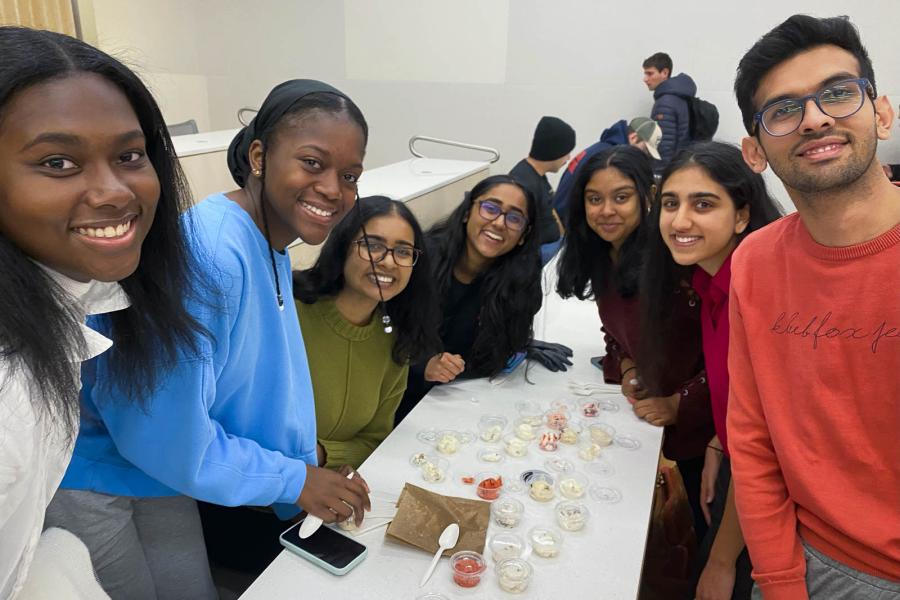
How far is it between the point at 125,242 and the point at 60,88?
21 centimetres

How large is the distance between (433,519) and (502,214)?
127 cm

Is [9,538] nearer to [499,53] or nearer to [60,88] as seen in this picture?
[60,88]

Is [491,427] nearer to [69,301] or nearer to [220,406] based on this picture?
[220,406]

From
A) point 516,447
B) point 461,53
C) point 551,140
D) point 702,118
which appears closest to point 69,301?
point 516,447

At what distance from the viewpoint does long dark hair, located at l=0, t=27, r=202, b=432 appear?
2.47 ft

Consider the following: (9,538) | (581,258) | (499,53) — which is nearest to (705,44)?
(499,53)

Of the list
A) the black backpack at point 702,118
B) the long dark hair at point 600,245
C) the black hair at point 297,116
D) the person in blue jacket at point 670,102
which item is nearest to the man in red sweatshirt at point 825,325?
the black hair at point 297,116

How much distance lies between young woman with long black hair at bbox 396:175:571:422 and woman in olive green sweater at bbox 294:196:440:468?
0.27 metres

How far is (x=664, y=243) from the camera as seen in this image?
6.28 ft

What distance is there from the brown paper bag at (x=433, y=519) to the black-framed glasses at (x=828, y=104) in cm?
99

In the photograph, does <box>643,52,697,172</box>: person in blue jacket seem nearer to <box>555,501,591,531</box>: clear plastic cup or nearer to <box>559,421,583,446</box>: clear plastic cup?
<box>559,421,583,446</box>: clear plastic cup

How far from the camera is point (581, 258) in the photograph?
238cm

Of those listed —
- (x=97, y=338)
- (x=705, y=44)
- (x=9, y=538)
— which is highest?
(x=705, y=44)

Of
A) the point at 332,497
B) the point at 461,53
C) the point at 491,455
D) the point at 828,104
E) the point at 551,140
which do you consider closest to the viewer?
the point at 828,104
